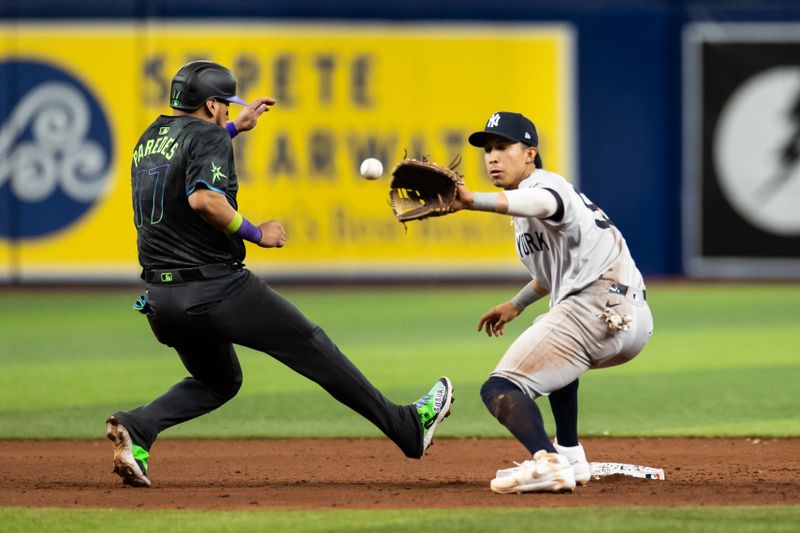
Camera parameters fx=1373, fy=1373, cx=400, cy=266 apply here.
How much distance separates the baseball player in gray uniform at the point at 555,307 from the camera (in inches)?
225

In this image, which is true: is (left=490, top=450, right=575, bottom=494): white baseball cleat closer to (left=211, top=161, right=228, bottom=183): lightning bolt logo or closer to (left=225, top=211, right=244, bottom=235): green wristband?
(left=225, top=211, right=244, bottom=235): green wristband

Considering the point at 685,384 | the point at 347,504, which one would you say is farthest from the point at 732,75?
the point at 347,504

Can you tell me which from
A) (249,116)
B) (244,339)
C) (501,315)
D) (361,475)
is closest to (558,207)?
(501,315)

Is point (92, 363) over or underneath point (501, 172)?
underneath

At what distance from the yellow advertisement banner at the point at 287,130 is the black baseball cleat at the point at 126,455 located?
41.5ft

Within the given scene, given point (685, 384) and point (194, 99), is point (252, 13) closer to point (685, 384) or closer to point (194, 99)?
point (685, 384)

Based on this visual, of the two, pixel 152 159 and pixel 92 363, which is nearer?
pixel 152 159

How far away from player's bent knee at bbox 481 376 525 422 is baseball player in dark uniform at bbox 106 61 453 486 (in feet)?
1.78

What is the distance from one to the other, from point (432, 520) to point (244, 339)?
4.34 feet

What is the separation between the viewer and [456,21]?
19547 mm

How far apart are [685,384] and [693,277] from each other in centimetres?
979

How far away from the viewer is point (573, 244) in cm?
591

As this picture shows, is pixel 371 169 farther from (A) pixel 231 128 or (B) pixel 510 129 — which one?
(A) pixel 231 128

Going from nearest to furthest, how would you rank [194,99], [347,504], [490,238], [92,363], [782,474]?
[347,504]
[194,99]
[782,474]
[92,363]
[490,238]
